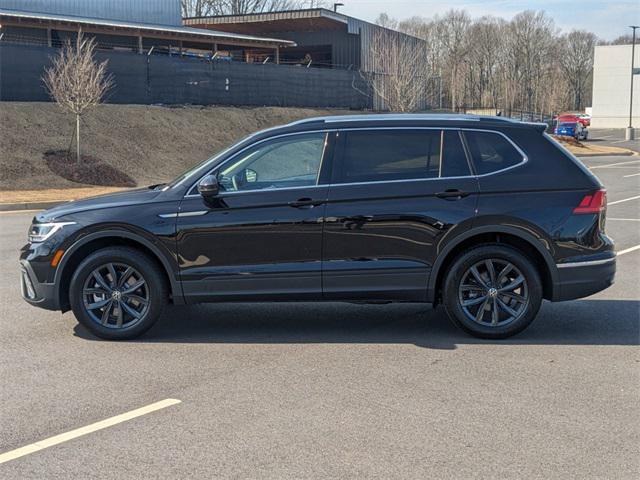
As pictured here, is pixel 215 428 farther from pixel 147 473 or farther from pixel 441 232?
pixel 441 232

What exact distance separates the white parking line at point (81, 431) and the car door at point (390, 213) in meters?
1.96

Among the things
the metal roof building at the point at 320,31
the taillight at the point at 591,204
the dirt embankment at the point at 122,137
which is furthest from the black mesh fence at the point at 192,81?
the taillight at the point at 591,204

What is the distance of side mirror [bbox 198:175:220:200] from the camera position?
641cm

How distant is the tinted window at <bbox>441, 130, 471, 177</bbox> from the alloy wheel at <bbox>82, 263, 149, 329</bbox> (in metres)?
2.68

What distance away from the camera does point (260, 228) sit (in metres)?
6.53

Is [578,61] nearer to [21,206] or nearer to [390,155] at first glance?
[21,206]

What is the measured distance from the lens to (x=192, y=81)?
3422cm

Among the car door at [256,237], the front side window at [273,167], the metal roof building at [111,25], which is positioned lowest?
the car door at [256,237]

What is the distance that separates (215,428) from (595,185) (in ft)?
12.6

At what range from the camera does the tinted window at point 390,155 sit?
21.7 feet

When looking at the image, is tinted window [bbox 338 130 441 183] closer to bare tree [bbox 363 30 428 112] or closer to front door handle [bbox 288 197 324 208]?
front door handle [bbox 288 197 324 208]

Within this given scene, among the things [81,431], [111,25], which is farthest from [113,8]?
[81,431]

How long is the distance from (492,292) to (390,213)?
42.2 inches

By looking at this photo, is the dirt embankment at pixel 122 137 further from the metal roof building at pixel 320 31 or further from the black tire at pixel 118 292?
the black tire at pixel 118 292
